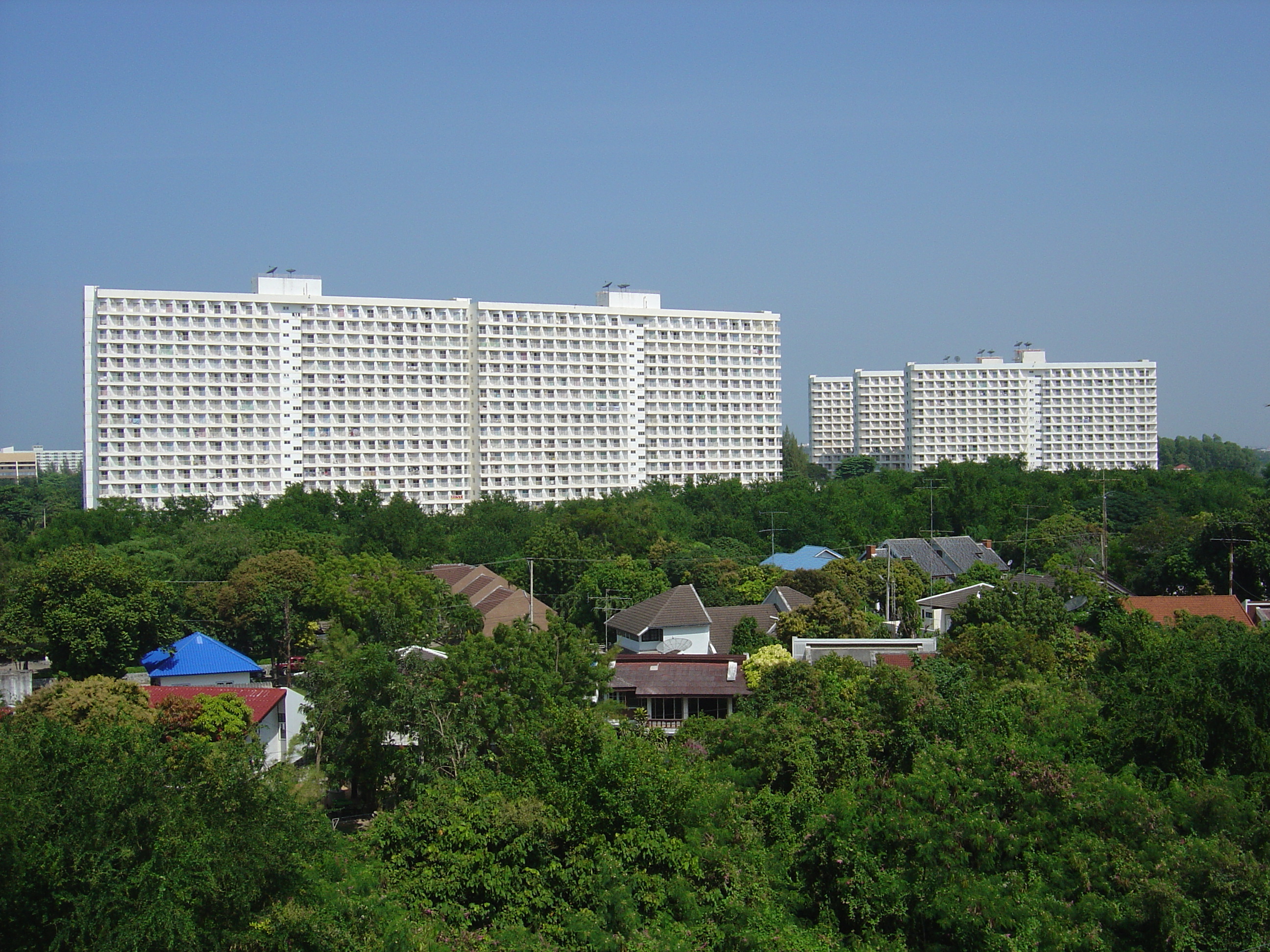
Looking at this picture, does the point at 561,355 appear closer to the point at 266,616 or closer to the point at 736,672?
the point at 266,616

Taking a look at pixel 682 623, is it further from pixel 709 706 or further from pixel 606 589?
pixel 606 589

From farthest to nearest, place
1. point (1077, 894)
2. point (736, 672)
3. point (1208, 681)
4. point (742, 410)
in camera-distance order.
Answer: point (742, 410) < point (736, 672) < point (1208, 681) < point (1077, 894)

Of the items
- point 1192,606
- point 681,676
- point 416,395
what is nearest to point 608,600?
point 681,676

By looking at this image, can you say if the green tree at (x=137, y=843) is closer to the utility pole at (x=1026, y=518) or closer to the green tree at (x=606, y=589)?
the green tree at (x=606, y=589)

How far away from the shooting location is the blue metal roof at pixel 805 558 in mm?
45281

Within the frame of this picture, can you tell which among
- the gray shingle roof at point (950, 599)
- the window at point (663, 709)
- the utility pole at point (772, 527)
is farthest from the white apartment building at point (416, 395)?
the window at point (663, 709)

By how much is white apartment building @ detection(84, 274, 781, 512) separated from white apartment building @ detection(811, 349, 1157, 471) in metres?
29.0

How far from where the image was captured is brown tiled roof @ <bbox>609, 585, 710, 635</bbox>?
29344 millimetres

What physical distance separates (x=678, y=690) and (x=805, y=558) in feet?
79.6

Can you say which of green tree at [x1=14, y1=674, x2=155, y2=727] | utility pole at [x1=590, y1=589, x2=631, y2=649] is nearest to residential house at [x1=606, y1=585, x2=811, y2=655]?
utility pole at [x1=590, y1=589, x2=631, y2=649]

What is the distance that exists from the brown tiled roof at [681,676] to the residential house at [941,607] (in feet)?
33.0

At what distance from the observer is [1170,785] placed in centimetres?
1551

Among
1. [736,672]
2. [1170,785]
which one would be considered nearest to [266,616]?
[736,672]

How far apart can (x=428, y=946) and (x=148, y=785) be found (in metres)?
3.38
